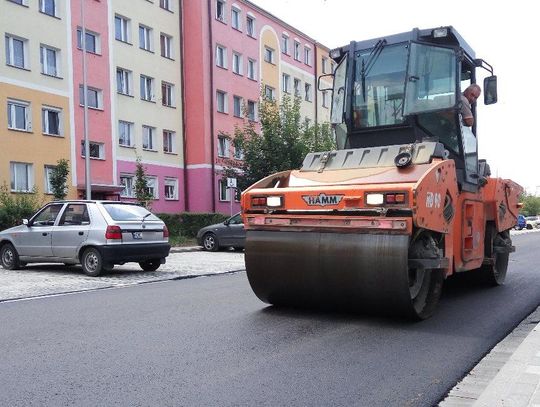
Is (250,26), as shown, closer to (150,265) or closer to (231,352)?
(150,265)

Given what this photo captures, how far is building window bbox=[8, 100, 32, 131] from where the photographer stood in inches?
1028

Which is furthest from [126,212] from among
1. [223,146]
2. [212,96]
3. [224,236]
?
[223,146]

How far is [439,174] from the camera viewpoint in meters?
6.48

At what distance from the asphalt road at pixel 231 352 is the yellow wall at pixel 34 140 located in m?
19.0

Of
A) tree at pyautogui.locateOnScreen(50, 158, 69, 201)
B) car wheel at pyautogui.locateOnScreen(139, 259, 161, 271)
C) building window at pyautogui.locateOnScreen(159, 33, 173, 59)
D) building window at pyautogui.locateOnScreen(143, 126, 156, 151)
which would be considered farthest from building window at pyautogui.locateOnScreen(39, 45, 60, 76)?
car wheel at pyautogui.locateOnScreen(139, 259, 161, 271)

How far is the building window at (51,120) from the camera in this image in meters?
27.6

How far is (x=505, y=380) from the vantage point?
441 centimetres

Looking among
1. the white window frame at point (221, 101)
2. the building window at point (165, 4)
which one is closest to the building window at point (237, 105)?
the white window frame at point (221, 101)

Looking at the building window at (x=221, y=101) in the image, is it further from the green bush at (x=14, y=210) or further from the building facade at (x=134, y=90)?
the green bush at (x=14, y=210)

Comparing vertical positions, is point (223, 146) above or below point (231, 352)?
above

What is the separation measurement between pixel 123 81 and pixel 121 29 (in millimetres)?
2804

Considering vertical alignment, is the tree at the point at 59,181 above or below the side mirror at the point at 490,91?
below

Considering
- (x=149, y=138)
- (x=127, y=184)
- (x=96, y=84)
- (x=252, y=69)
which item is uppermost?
(x=252, y=69)

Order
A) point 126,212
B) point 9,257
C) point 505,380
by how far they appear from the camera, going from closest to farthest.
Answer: point 505,380
point 126,212
point 9,257
